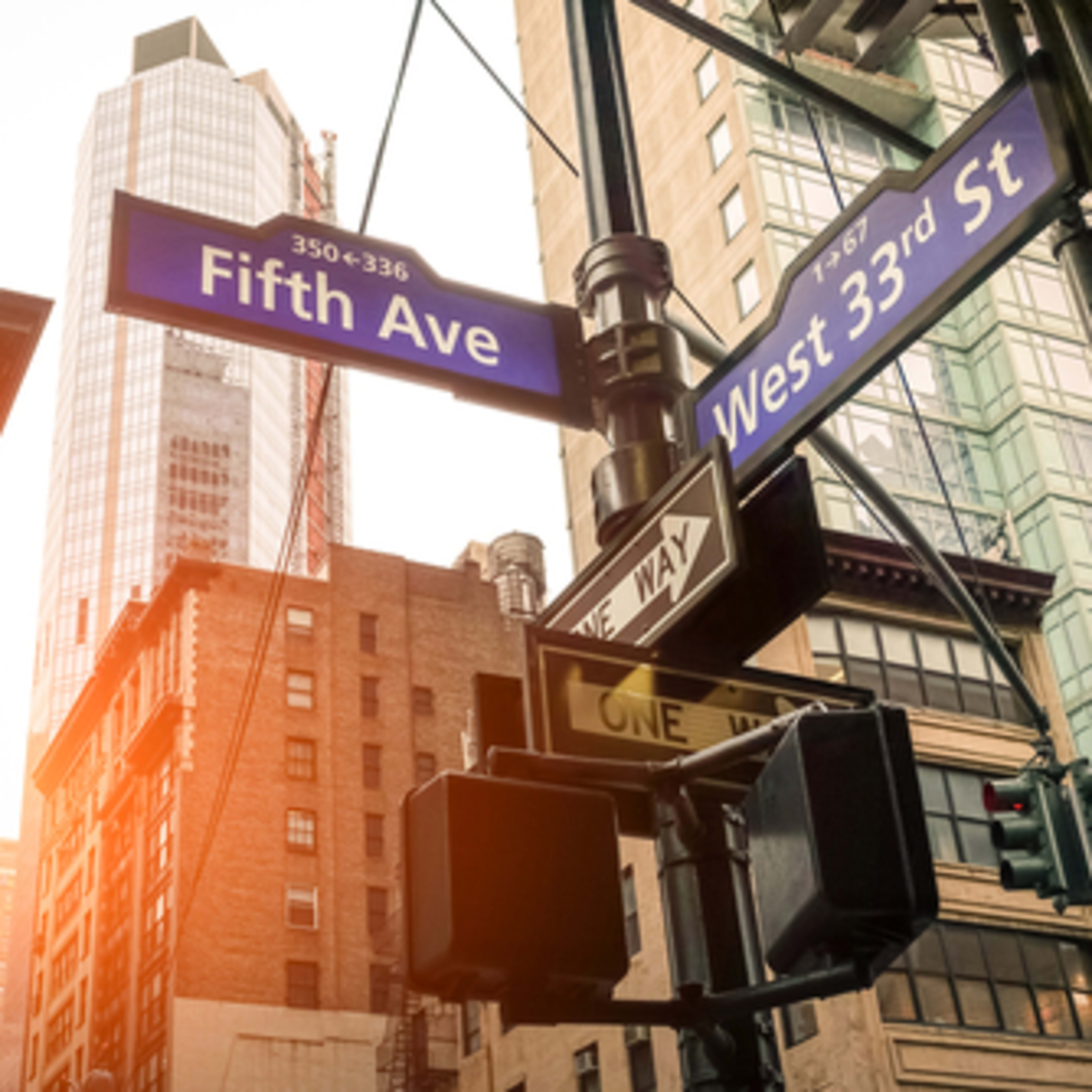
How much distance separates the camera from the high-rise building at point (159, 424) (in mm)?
144625

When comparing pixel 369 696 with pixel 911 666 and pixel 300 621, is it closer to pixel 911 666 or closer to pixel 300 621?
pixel 300 621

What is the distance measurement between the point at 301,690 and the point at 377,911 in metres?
10.6

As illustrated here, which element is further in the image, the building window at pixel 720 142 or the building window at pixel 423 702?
the building window at pixel 423 702

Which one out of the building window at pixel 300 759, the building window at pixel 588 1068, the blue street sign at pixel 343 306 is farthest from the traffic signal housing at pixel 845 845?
the building window at pixel 300 759

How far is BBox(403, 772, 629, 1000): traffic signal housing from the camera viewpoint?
331 centimetres

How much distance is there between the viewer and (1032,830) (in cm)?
1239

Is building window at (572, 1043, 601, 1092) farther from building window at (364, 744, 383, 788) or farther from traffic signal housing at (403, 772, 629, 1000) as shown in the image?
traffic signal housing at (403, 772, 629, 1000)

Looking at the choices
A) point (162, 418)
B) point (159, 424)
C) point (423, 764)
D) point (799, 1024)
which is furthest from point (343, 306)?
point (162, 418)

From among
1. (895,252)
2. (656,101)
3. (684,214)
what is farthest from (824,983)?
(656,101)

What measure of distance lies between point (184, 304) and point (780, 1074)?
359 cm

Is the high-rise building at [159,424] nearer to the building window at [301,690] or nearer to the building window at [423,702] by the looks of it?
the building window at [423,702]

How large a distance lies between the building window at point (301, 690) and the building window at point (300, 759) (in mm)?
1626

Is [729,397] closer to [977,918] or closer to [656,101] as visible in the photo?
[977,918]

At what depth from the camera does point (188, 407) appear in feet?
506
